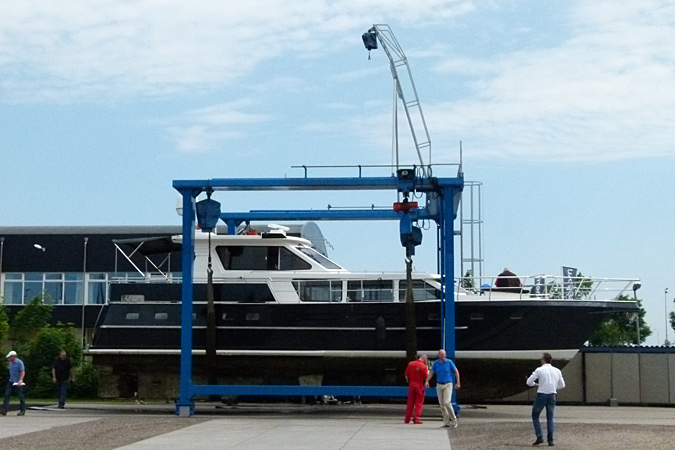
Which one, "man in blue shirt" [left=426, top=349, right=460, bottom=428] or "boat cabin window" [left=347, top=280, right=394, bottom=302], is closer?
"man in blue shirt" [left=426, top=349, right=460, bottom=428]

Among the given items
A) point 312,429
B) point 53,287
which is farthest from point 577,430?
point 53,287

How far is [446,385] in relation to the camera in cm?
1977

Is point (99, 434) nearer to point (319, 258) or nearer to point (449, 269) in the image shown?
point (449, 269)

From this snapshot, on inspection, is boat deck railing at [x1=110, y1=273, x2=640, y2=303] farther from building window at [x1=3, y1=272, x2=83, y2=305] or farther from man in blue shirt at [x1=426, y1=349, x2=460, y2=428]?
building window at [x1=3, y1=272, x2=83, y2=305]

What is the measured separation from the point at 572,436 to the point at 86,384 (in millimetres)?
17131

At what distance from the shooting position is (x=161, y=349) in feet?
81.6

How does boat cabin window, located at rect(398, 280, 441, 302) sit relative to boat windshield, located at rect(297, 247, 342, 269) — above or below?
below

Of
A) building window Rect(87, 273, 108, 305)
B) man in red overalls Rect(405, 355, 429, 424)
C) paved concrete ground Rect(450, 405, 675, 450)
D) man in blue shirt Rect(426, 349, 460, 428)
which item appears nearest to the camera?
paved concrete ground Rect(450, 405, 675, 450)

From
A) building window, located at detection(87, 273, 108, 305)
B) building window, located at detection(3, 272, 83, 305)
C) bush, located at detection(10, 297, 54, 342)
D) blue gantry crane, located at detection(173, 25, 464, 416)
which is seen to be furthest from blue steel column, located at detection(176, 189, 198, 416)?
building window, located at detection(3, 272, 83, 305)

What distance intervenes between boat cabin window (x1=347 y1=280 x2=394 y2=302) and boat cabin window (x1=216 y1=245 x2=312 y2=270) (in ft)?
4.39

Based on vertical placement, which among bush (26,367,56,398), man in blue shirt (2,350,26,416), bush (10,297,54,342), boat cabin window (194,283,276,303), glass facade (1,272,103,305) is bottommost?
bush (26,367,56,398)

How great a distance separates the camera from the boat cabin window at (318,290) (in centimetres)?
2464

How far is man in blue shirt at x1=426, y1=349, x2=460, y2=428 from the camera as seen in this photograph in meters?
19.6

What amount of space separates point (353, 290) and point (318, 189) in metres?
2.70
